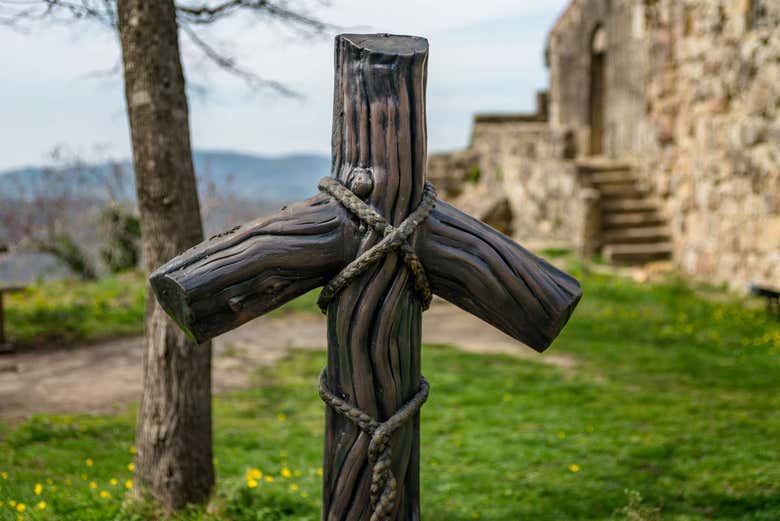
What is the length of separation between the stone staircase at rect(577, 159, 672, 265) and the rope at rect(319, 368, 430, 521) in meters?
11.0

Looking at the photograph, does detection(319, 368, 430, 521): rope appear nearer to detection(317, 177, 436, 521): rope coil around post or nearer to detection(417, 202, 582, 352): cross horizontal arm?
detection(317, 177, 436, 521): rope coil around post

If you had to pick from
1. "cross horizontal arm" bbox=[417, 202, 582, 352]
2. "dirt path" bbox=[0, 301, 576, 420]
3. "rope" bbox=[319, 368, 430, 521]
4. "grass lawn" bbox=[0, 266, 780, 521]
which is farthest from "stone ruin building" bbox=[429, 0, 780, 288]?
"rope" bbox=[319, 368, 430, 521]

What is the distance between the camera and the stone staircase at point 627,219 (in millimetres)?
12734

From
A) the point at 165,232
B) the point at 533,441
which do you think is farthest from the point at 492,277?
the point at 533,441

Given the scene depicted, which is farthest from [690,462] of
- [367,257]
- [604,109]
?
[604,109]

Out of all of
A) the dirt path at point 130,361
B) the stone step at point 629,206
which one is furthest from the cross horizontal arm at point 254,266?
the stone step at point 629,206

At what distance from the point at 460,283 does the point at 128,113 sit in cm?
241

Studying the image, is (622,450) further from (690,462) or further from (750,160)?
(750,160)

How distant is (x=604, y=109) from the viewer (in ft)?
56.8

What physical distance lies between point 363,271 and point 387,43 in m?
0.62

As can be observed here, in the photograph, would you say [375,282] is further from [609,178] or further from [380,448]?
[609,178]

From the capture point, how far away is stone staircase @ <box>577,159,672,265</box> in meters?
12.7

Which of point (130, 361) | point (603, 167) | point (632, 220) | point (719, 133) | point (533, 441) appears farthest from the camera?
point (603, 167)

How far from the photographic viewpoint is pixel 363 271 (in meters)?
2.22
